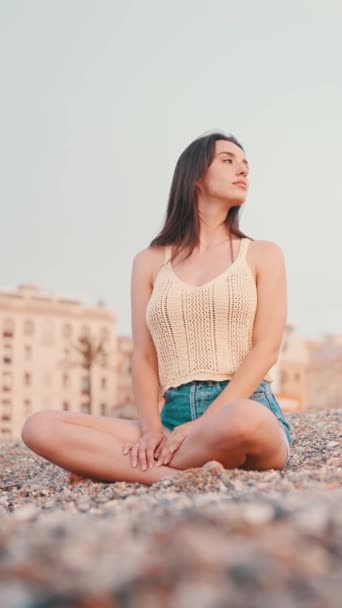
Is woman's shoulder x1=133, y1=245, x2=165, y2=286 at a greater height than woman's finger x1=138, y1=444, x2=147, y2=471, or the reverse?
woman's shoulder x1=133, y1=245, x2=165, y2=286

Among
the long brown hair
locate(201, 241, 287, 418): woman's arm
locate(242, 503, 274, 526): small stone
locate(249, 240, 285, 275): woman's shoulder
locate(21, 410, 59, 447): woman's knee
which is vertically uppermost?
the long brown hair

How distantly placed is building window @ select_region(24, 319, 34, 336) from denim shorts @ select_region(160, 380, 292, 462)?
72.4 m

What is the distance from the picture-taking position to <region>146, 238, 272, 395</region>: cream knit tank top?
202 inches

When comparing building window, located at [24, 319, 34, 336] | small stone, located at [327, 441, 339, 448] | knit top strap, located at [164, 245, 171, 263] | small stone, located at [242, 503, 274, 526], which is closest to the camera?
small stone, located at [242, 503, 274, 526]

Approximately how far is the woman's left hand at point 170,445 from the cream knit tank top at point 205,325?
37 centimetres

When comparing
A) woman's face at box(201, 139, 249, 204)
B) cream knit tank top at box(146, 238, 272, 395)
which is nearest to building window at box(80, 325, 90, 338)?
woman's face at box(201, 139, 249, 204)

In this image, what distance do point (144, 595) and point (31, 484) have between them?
15.8 ft

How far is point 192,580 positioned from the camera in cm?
175

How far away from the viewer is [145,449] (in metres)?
4.92

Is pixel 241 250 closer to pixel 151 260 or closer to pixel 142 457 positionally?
pixel 151 260

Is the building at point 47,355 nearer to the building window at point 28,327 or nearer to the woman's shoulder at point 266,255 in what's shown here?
the building window at point 28,327

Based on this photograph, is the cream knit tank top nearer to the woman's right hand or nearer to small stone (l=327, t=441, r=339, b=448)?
the woman's right hand

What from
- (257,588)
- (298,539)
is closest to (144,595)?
(257,588)

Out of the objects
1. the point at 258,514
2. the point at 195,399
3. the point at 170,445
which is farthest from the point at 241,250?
the point at 258,514
